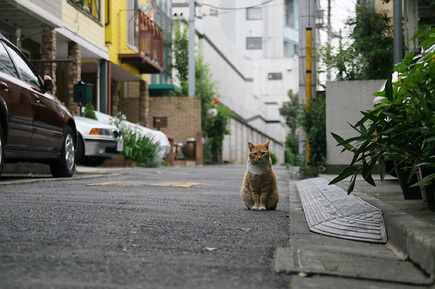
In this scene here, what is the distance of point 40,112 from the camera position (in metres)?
8.23

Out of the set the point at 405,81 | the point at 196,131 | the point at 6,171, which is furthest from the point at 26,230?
the point at 196,131

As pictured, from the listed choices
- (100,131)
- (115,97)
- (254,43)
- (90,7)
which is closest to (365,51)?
(100,131)

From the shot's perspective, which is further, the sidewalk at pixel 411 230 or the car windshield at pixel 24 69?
the car windshield at pixel 24 69

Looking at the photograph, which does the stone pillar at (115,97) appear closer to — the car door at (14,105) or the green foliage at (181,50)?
the green foliage at (181,50)

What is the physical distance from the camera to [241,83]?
51156 millimetres

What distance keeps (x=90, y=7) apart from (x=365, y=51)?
8.98 metres

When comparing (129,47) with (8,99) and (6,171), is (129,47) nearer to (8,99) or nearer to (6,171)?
(6,171)

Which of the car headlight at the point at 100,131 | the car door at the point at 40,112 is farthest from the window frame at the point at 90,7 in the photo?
the car door at the point at 40,112

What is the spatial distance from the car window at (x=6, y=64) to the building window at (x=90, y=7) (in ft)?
28.8

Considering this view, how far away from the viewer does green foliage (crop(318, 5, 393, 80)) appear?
11.9 m

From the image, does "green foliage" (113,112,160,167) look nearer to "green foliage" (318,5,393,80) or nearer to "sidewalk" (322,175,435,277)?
"green foliage" (318,5,393,80)

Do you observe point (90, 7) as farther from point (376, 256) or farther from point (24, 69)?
point (376, 256)

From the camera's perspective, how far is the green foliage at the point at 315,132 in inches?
450

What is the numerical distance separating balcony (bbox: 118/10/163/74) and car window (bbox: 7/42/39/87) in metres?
12.1
